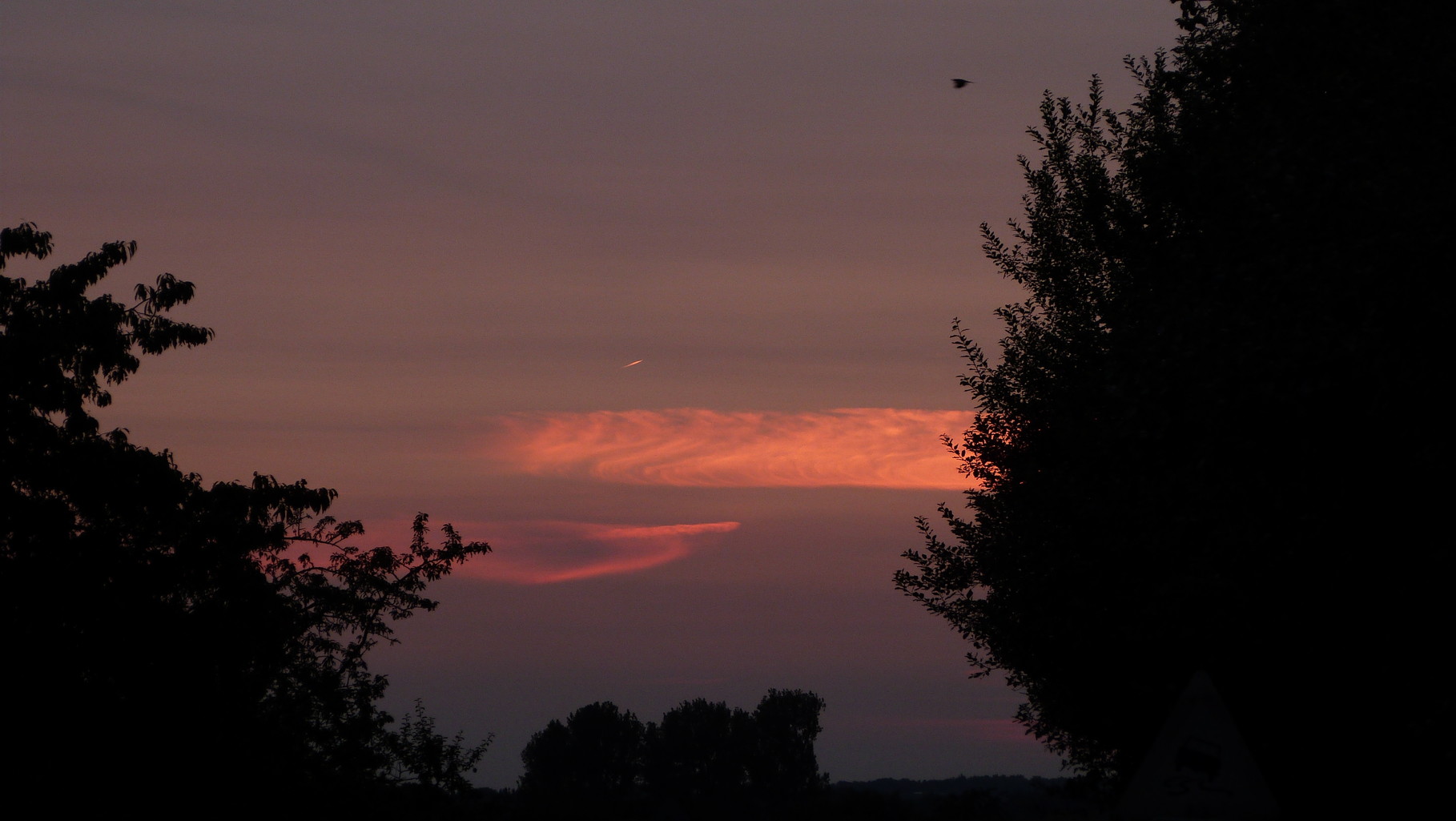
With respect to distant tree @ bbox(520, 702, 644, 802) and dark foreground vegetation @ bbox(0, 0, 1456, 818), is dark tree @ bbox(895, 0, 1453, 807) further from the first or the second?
distant tree @ bbox(520, 702, 644, 802)

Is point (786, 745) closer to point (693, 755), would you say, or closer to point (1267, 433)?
point (693, 755)

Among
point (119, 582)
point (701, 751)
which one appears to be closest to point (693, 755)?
point (701, 751)

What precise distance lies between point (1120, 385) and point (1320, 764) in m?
5.38

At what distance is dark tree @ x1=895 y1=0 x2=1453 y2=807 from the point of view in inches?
523

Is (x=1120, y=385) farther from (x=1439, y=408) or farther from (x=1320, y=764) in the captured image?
(x=1320, y=764)

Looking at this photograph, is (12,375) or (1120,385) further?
(12,375)

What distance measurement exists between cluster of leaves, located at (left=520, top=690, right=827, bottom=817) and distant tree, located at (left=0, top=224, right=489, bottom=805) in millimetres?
132607

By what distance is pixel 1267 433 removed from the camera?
1432 cm

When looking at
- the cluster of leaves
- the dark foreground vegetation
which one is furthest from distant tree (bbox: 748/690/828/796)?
the dark foreground vegetation

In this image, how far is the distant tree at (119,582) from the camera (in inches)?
813

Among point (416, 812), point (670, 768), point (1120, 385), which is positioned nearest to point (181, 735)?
point (416, 812)

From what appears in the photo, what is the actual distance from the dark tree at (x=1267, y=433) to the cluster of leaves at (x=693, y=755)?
137m

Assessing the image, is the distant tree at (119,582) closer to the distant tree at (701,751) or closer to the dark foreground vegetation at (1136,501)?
the dark foreground vegetation at (1136,501)

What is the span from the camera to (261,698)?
85.7ft
